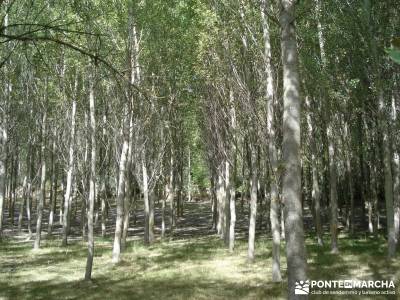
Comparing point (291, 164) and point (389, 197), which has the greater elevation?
point (291, 164)

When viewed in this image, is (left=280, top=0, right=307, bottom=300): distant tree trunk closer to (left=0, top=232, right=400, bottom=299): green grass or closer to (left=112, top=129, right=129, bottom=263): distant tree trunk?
(left=0, top=232, right=400, bottom=299): green grass

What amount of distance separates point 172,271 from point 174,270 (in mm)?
189

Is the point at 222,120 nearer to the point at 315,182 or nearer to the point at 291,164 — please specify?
the point at 315,182

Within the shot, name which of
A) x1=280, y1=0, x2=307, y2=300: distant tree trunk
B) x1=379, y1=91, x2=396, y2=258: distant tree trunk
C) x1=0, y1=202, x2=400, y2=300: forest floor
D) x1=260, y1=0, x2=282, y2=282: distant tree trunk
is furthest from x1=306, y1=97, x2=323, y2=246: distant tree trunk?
x1=280, y1=0, x2=307, y2=300: distant tree trunk

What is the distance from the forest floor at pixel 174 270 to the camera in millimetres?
11320

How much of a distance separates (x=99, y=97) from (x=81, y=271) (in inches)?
399

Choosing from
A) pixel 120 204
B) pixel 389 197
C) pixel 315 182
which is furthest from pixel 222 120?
pixel 389 197

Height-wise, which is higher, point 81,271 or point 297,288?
point 297,288

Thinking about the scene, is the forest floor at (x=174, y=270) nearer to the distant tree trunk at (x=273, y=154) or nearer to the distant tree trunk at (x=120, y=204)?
the distant tree trunk at (x=120, y=204)

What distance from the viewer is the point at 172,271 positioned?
14.0 meters

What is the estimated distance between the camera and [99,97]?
71.8ft

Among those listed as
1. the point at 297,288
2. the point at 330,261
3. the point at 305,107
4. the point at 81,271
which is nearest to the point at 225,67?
the point at 305,107

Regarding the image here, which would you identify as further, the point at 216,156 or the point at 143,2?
the point at 216,156

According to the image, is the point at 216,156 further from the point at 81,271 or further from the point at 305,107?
the point at 81,271
